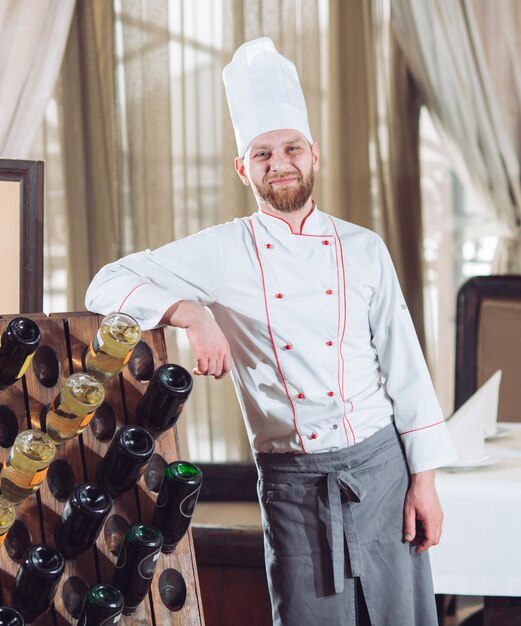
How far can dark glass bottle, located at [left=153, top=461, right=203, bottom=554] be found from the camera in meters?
1.11

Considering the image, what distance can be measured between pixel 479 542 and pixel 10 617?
932 millimetres

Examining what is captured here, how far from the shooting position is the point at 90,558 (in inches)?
44.0

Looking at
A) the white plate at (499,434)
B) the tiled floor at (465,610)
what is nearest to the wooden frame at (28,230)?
the white plate at (499,434)

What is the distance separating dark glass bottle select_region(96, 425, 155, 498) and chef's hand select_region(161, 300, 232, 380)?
0.58ft

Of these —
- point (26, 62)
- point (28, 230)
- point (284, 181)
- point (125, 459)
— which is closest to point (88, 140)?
point (26, 62)

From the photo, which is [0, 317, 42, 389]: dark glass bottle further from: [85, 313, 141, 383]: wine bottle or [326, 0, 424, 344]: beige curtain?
[326, 0, 424, 344]: beige curtain

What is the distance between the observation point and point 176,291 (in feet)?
4.61

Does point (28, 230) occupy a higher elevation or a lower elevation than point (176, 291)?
higher

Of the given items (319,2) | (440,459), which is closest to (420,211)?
(319,2)

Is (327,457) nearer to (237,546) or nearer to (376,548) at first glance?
(376,548)

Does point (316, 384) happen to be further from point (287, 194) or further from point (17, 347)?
point (17, 347)

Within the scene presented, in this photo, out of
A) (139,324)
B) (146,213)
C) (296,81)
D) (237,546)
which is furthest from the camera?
(146,213)

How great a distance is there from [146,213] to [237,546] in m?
1.35

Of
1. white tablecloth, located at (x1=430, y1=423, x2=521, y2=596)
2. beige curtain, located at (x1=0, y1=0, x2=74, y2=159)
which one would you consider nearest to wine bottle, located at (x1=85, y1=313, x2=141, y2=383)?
white tablecloth, located at (x1=430, y1=423, x2=521, y2=596)
